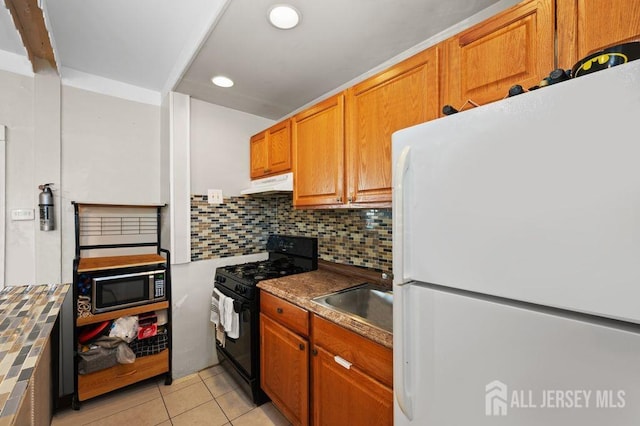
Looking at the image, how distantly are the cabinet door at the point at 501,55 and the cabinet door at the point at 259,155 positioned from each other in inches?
64.0

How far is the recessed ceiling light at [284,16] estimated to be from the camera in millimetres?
1332

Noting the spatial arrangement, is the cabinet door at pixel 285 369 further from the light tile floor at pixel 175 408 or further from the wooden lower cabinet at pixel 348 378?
the light tile floor at pixel 175 408

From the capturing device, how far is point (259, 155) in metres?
2.53

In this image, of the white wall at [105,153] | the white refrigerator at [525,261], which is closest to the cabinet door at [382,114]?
the white refrigerator at [525,261]

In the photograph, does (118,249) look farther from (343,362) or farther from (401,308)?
(401,308)

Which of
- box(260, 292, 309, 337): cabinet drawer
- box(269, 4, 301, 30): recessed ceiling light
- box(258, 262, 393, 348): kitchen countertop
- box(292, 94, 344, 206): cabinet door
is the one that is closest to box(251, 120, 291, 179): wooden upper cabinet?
box(292, 94, 344, 206): cabinet door

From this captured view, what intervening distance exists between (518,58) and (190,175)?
Result: 2.28 m

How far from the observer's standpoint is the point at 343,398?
1299mm

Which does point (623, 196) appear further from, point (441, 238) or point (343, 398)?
point (343, 398)

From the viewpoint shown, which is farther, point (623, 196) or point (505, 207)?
point (505, 207)

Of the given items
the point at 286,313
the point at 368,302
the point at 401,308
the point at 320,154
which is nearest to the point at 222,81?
the point at 320,154

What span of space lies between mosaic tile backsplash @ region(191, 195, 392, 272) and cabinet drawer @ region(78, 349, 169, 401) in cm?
83

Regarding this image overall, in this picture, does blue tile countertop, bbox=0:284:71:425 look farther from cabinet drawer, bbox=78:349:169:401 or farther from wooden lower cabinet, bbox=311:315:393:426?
wooden lower cabinet, bbox=311:315:393:426

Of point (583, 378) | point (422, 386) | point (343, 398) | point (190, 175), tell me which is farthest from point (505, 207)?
point (190, 175)
